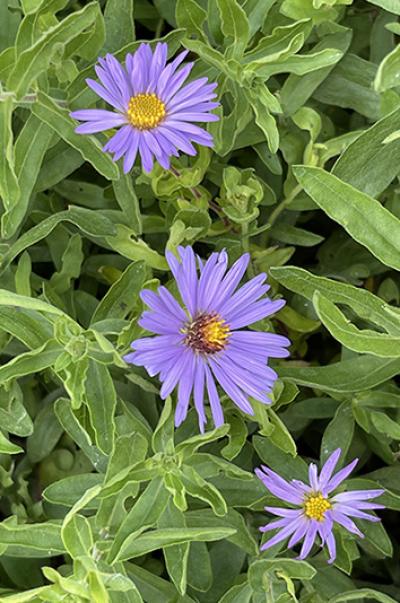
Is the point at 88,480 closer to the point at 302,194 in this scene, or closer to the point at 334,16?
the point at 302,194

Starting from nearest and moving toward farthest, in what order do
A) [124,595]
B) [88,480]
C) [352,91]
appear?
[124,595]
[88,480]
[352,91]

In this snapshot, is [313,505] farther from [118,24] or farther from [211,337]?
[118,24]

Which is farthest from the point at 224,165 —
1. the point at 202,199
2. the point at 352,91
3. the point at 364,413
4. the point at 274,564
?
the point at 274,564

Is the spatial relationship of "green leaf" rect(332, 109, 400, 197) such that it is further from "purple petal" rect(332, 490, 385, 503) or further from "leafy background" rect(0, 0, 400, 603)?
"purple petal" rect(332, 490, 385, 503)

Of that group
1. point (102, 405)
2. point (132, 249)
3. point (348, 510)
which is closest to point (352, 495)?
point (348, 510)

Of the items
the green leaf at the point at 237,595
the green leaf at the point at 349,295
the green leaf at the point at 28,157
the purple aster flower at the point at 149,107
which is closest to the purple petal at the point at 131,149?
the purple aster flower at the point at 149,107

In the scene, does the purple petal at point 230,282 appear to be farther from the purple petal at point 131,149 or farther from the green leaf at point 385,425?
the green leaf at point 385,425
